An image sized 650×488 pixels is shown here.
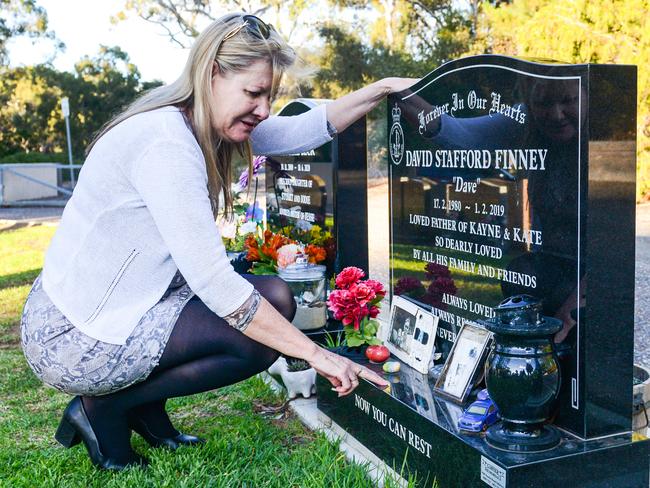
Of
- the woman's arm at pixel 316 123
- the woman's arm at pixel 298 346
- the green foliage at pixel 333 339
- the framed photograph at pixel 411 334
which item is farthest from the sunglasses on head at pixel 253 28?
the green foliage at pixel 333 339

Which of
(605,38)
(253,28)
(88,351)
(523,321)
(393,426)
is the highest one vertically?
(605,38)

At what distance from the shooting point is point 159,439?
2.97 metres

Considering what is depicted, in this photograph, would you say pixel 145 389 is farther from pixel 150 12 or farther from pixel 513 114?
pixel 150 12

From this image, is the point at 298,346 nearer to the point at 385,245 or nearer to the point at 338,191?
the point at 338,191

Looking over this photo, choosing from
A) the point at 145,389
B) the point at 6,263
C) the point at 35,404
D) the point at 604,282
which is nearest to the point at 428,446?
the point at 604,282

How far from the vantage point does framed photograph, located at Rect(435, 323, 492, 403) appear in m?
2.72

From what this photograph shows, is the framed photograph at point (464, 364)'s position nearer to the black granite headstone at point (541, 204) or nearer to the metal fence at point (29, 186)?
the black granite headstone at point (541, 204)

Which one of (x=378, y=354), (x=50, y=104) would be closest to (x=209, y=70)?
(x=378, y=354)

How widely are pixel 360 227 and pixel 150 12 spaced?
1118 inches

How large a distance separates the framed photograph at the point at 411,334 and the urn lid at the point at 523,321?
715mm

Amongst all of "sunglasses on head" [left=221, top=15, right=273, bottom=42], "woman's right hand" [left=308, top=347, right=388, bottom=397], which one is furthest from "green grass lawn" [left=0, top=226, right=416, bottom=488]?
"sunglasses on head" [left=221, top=15, right=273, bottom=42]

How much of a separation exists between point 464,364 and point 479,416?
0.34 metres

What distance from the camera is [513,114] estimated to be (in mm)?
2684

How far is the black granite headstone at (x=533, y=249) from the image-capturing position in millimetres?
2293
